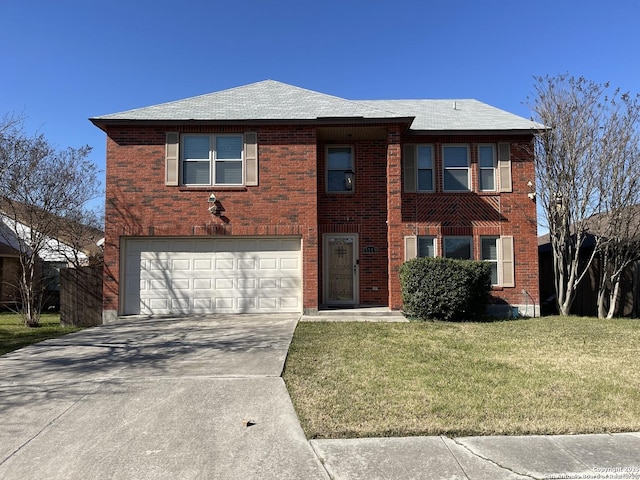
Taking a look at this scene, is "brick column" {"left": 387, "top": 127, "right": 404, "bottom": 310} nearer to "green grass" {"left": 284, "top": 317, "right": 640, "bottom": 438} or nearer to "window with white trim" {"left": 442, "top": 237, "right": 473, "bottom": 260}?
"window with white trim" {"left": 442, "top": 237, "right": 473, "bottom": 260}

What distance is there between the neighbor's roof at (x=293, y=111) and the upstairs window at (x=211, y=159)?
61 centimetres

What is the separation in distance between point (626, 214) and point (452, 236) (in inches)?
187

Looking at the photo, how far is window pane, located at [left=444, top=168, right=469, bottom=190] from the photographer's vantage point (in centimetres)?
1275

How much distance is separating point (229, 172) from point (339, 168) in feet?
10.9

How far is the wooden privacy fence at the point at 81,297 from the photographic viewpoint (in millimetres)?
11664

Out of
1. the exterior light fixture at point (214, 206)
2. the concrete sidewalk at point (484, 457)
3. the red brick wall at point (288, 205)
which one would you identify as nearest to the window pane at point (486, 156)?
the red brick wall at point (288, 205)

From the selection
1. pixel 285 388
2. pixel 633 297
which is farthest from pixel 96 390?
pixel 633 297

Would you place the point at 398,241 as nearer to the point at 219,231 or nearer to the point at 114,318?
the point at 219,231

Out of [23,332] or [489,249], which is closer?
[23,332]

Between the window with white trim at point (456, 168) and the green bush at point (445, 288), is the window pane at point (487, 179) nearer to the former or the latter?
the window with white trim at point (456, 168)

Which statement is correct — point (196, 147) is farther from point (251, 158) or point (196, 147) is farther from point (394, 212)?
point (394, 212)

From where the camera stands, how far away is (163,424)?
14.4 feet

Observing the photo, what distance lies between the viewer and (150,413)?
467cm

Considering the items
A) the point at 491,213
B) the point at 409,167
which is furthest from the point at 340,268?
the point at 491,213
